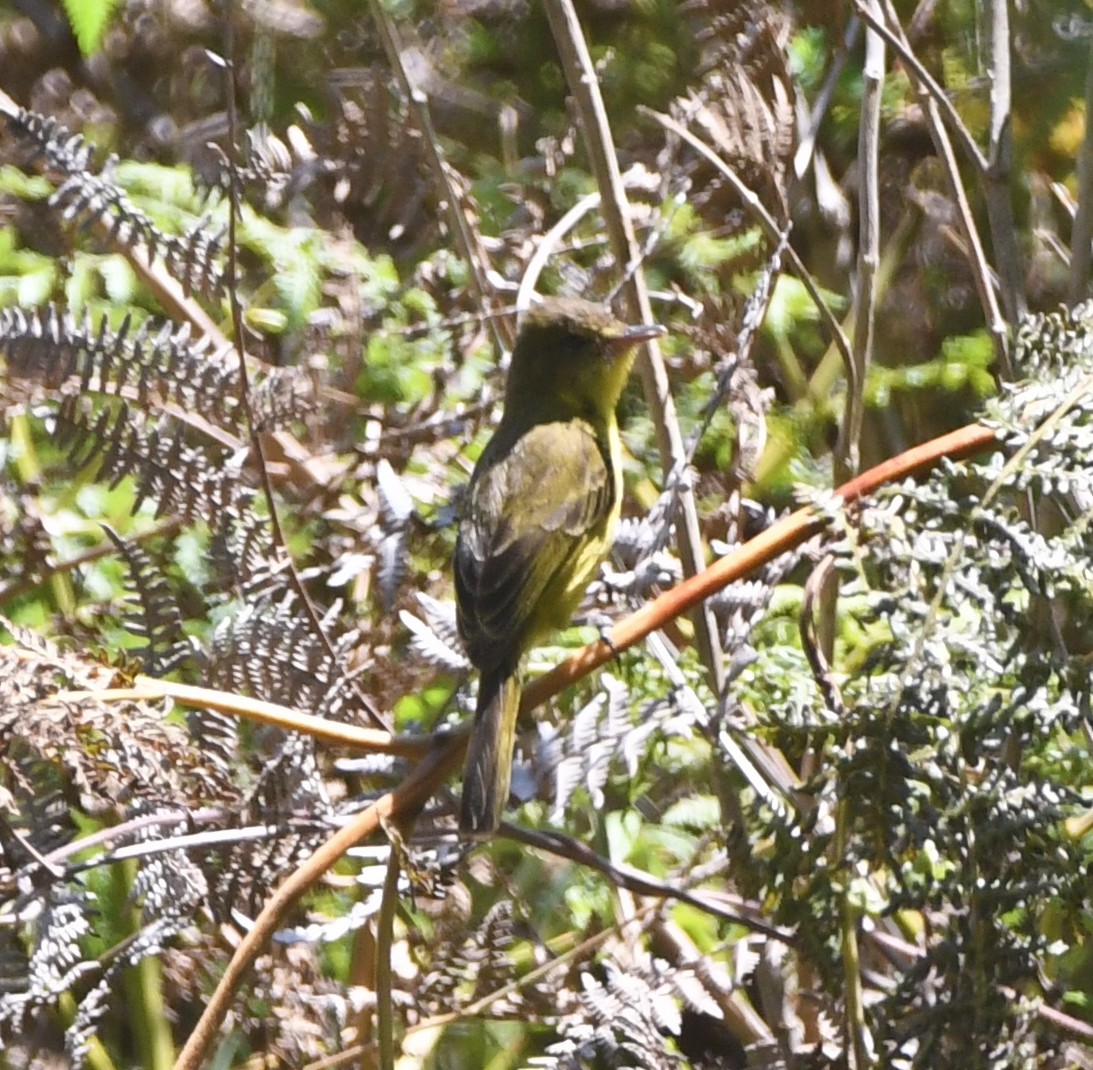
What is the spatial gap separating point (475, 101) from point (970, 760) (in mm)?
3356

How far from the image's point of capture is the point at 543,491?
134 inches

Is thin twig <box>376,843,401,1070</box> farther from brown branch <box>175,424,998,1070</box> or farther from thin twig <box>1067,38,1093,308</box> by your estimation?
thin twig <box>1067,38,1093,308</box>

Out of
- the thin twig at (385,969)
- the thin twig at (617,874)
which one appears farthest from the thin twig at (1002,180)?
the thin twig at (385,969)

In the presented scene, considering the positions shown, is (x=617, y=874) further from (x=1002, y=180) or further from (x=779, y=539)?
(x=1002, y=180)

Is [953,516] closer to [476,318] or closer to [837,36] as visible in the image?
[476,318]

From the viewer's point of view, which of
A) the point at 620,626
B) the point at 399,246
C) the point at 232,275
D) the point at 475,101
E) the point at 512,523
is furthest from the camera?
the point at 475,101

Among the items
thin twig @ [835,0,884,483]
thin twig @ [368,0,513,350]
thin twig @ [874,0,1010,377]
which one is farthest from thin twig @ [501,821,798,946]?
thin twig @ [368,0,513,350]

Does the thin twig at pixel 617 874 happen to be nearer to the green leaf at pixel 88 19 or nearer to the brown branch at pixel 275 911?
the brown branch at pixel 275 911

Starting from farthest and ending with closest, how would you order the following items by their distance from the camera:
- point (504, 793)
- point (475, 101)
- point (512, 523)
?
1. point (475, 101)
2. point (512, 523)
3. point (504, 793)

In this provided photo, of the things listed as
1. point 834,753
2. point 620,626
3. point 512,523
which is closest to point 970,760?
point 834,753

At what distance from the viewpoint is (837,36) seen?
3721 mm

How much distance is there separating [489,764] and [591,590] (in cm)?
45

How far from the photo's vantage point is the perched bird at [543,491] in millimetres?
2904

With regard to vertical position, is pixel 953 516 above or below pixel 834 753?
above
